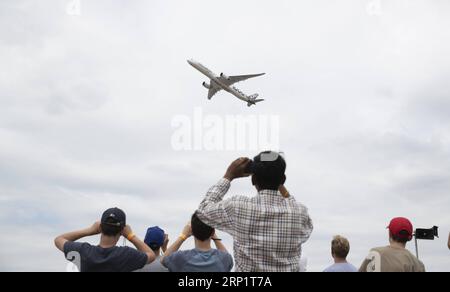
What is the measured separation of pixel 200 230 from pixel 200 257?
38 cm

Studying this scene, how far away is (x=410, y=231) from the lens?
6938 millimetres

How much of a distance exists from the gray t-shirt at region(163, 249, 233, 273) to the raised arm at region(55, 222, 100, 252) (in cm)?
117

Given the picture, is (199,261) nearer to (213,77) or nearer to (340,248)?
(340,248)

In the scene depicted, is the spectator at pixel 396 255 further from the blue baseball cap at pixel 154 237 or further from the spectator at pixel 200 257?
the blue baseball cap at pixel 154 237

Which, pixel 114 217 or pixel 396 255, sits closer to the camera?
pixel 114 217

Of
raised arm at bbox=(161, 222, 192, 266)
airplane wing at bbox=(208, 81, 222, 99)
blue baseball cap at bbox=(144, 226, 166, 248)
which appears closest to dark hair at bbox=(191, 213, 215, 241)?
raised arm at bbox=(161, 222, 192, 266)

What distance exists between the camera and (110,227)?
19.5 ft

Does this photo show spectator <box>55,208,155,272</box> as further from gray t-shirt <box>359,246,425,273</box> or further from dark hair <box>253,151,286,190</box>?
gray t-shirt <box>359,246,425,273</box>

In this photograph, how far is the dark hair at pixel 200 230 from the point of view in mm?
5840

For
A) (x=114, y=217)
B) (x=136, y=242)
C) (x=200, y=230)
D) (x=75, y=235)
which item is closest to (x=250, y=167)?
(x=200, y=230)

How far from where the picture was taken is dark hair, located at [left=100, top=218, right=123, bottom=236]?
19.5 feet

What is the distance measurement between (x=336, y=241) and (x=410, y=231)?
4.11 ft

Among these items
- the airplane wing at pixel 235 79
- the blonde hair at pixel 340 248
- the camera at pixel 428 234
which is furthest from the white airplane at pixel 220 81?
the blonde hair at pixel 340 248
